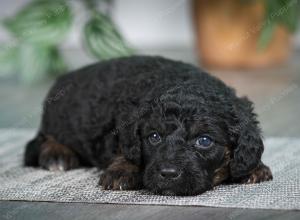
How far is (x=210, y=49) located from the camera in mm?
8898

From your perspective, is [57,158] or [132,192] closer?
[132,192]

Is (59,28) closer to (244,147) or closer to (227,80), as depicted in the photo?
(227,80)

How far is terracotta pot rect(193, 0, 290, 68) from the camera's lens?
27.2 feet

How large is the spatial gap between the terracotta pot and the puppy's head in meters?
4.65

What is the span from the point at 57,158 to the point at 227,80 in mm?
3892

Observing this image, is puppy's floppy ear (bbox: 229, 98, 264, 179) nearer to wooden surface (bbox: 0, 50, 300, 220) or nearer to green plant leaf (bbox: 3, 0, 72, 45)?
wooden surface (bbox: 0, 50, 300, 220)

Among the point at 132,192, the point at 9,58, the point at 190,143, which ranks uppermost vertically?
the point at 9,58

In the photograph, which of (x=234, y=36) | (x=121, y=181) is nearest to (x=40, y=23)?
(x=121, y=181)

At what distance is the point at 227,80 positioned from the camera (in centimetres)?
791

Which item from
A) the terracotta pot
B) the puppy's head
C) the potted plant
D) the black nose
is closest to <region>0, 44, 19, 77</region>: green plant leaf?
the potted plant

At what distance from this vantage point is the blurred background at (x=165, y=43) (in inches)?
245

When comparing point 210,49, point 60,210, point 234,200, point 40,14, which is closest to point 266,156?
point 234,200

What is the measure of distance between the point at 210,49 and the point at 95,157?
4878mm

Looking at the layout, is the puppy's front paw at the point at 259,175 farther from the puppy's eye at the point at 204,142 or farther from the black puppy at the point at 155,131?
the puppy's eye at the point at 204,142
